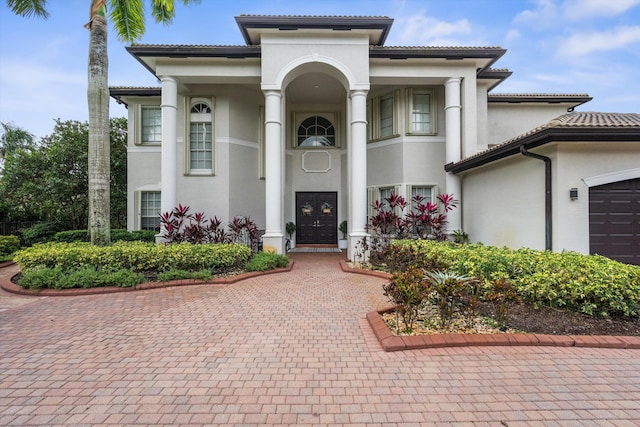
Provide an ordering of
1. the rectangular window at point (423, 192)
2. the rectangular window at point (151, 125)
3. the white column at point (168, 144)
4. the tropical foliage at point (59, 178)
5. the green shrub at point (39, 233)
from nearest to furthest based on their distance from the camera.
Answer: the white column at point (168, 144) < the rectangular window at point (423, 192) < the rectangular window at point (151, 125) < the green shrub at point (39, 233) < the tropical foliage at point (59, 178)

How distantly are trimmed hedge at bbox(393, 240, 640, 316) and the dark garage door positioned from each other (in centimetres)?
194

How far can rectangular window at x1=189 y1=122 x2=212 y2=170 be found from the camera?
11.6 m

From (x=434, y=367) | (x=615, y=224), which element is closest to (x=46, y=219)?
(x=434, y=367)

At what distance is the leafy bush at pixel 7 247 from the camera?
10.1 meters

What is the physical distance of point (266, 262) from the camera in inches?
328

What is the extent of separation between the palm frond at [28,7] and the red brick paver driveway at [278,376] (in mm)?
9167

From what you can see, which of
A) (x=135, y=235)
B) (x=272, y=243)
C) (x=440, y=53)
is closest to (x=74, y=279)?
(x=272, y=243)

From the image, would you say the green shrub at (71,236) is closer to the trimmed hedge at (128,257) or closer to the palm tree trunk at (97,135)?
the trimmed hedge at (128,257)

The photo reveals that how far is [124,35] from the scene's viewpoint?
363 inches

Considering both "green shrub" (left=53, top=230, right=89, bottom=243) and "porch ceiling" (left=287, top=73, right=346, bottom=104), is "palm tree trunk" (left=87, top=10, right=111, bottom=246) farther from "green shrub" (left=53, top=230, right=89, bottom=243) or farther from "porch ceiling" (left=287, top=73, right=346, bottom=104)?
"porch ceiling" (left=287, top=73, right=346, bottom=104)

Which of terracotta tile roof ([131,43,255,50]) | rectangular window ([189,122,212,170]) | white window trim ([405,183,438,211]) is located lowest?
white window trim ([405,183,438,211])

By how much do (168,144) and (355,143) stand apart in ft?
21.5

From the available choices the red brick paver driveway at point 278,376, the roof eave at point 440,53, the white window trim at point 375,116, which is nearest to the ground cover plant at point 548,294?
the red brick paver driveway at point 278,376

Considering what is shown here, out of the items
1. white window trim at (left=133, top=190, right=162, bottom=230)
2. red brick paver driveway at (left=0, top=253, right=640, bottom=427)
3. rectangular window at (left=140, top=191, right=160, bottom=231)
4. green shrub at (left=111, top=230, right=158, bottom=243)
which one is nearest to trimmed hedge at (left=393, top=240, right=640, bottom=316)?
red brick paver driveway at (left=0, top=253, right=640, bottom=427)
